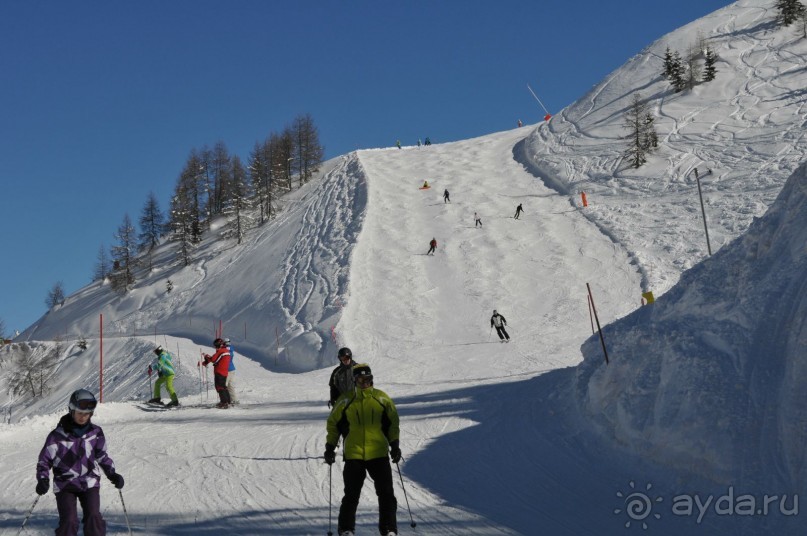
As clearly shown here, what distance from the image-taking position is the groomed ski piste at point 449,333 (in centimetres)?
852

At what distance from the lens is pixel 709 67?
59.6 m

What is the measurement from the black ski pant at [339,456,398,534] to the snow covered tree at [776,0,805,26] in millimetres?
72597

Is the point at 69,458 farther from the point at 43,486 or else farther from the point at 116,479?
the point at 116,479

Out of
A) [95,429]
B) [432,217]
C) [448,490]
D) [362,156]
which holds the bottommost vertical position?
[448,490]

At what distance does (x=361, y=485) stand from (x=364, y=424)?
516 millimetres

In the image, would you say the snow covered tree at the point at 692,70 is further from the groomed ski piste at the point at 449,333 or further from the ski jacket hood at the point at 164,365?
the ski jacket hood at the point at 164,365

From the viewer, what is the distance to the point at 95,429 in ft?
21.0

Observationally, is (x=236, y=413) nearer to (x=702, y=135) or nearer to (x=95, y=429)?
(x=95, y=429)

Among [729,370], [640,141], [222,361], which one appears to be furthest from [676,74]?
[729,370]

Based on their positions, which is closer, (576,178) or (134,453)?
(134,453)

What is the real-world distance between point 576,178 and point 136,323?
29.7m

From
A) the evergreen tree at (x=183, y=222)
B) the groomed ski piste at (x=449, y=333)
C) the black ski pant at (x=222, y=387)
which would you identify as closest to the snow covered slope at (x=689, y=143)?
the groomed ski piste at (x=449, y=333)

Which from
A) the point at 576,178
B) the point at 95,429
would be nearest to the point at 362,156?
the point at 576,178

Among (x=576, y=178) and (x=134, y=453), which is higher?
(x=576, y=178)
